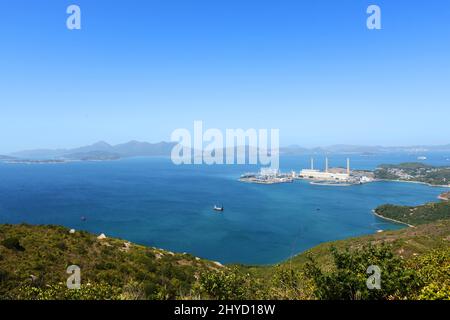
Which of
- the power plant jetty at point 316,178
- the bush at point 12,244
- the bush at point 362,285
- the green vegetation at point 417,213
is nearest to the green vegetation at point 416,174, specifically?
the power plant jetty at point 316,178

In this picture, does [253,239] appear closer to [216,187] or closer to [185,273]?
[185,273]

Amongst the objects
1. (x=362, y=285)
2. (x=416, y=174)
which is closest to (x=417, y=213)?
(x=362, y=285)

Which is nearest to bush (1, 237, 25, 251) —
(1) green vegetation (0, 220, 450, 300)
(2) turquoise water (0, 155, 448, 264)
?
(1) green vegetation (0, 220, 450, 300)

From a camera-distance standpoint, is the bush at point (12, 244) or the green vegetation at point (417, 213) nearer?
the bush at point (12, 244)

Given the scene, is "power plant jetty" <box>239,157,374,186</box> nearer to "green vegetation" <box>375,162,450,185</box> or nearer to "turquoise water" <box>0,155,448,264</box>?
"green vegetation" <box>375,162,450,185</box>

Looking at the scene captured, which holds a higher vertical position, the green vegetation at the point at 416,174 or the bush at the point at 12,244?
the bush at the point at 12,244

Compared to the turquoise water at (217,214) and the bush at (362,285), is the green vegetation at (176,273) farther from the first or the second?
the turquoise water at (217,214)
